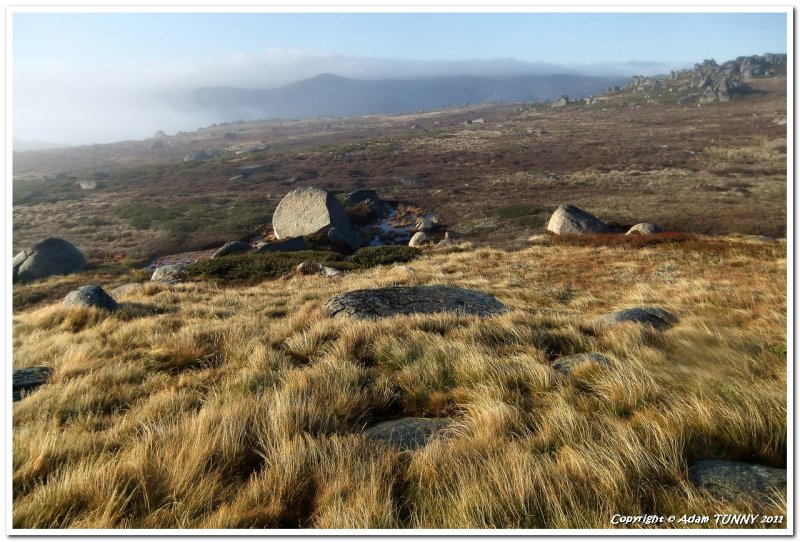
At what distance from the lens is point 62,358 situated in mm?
5547

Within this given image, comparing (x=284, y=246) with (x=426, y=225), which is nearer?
(x=284, y=246)

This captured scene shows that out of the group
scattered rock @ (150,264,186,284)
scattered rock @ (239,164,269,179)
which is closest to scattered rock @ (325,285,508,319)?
scattered rock @ (150,264,186,284)

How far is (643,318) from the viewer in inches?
283

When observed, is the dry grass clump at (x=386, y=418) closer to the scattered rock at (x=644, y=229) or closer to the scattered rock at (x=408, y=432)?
the scattered rock at (x=408, y=432)

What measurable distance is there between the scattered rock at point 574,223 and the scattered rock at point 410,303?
1979 cm

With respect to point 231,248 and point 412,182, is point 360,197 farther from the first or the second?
point 231,248


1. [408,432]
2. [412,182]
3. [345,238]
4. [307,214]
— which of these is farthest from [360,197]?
[408,432]

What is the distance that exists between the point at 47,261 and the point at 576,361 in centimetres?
2866

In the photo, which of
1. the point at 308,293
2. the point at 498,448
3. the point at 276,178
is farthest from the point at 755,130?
the point at 498,448

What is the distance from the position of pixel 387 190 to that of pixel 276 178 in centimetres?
1783

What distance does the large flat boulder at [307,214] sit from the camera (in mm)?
28562
